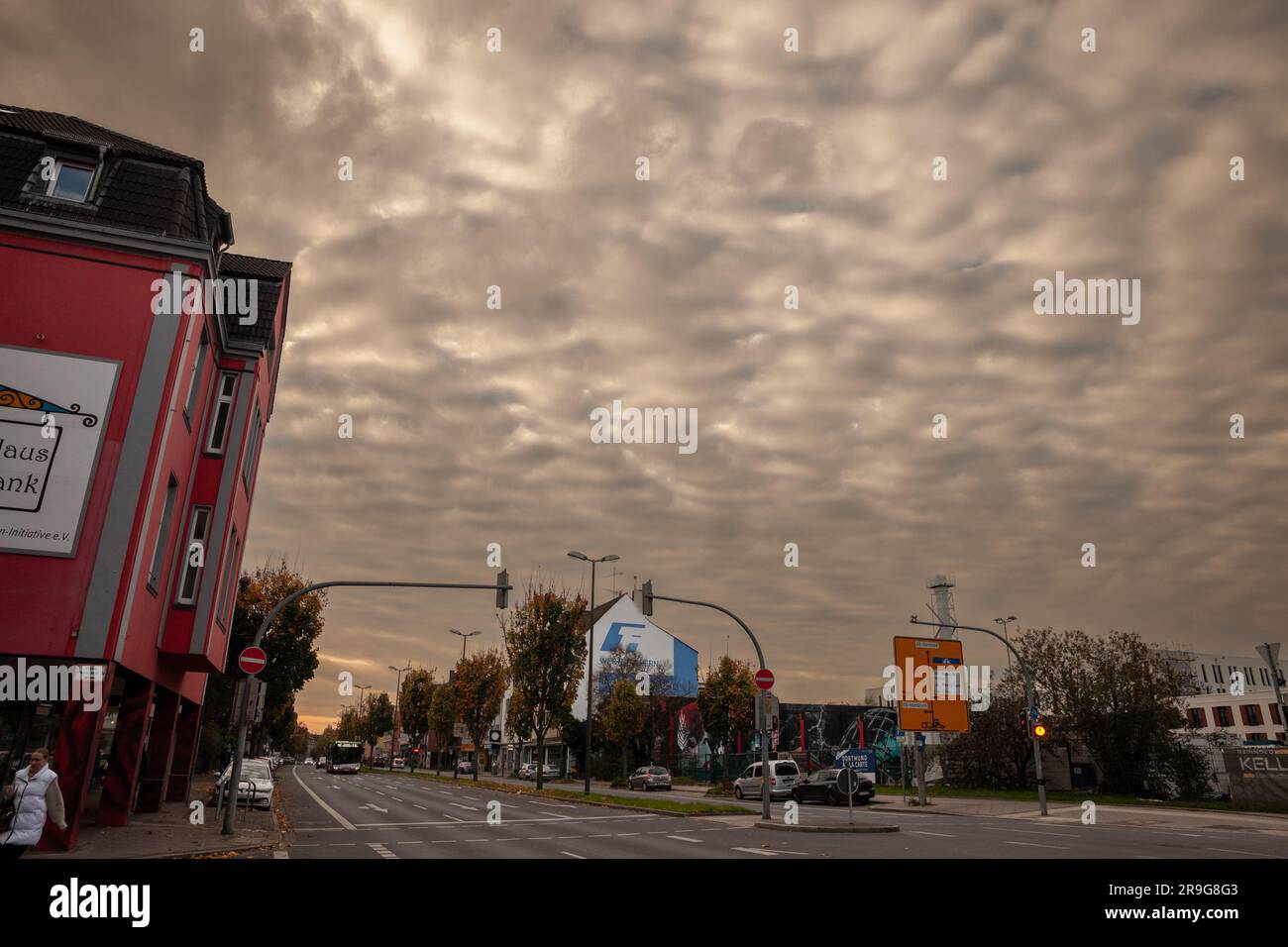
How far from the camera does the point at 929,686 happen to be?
3572cm

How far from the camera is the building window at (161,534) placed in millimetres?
16898

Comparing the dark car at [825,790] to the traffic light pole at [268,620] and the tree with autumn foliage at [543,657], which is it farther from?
the traffic light pole at [268,620]

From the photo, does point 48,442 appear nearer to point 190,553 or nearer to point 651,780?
point 190,553

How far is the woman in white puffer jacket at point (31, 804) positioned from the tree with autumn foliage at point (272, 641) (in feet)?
111

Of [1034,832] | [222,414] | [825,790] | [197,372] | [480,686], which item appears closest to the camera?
[197,372]

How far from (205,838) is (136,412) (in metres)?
8.68

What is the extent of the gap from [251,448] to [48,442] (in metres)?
9.32

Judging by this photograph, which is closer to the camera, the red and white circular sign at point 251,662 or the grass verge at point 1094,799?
the red and white circular sign at point 251,662

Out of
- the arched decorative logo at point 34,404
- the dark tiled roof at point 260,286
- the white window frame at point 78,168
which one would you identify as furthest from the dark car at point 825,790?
the white window frame at point 78,168

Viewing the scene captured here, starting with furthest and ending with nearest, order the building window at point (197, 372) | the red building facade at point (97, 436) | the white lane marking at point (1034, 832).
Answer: the white lane marking at point (1034, 832) < the building window at point (197, 372) < the red building facade at point (97, 436)

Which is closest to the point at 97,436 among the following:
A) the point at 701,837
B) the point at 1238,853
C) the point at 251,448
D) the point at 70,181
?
the point at 70,181
